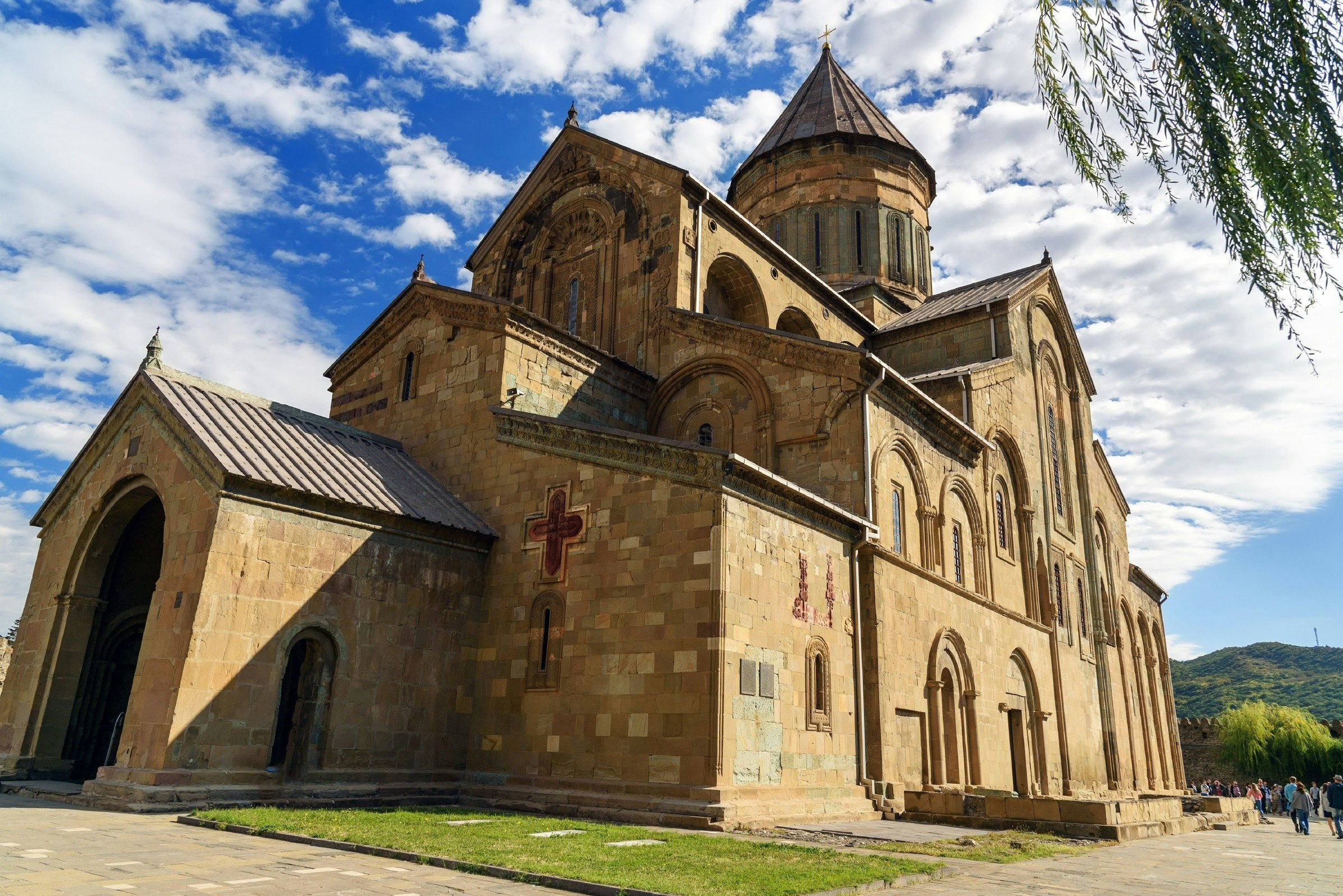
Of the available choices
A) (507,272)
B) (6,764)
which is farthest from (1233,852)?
(507,272)

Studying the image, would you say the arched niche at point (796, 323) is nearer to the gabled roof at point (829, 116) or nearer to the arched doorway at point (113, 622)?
the gabled roof at point (829, 116)

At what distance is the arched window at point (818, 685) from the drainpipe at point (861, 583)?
2.52 ft

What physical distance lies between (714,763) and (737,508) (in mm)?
3131

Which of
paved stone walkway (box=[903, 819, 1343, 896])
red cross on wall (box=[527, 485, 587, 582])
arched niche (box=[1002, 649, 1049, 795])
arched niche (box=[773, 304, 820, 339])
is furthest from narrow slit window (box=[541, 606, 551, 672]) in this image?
arched niche (box=[773, 304, 820, 339])

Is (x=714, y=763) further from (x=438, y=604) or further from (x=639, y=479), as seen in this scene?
(x=438, y=604)

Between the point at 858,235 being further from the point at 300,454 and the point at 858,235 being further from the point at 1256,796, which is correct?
the point at 1256,796

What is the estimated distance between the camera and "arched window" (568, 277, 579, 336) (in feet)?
63.6

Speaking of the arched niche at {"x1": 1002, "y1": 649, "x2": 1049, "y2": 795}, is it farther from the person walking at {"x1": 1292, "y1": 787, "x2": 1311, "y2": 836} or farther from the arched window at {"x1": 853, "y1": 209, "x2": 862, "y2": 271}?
the arched window at {"x1": 853, "y1": 209, "x2": 862, "y2": 271}

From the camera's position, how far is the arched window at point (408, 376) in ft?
54.4

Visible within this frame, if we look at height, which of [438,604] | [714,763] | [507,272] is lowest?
[714,763]

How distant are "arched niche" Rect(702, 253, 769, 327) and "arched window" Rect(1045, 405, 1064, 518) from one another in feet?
28.8

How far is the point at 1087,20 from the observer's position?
4930 mm

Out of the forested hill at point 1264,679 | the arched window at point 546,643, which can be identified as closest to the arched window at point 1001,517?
the arched window at point 546,643

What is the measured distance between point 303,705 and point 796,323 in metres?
13.7
